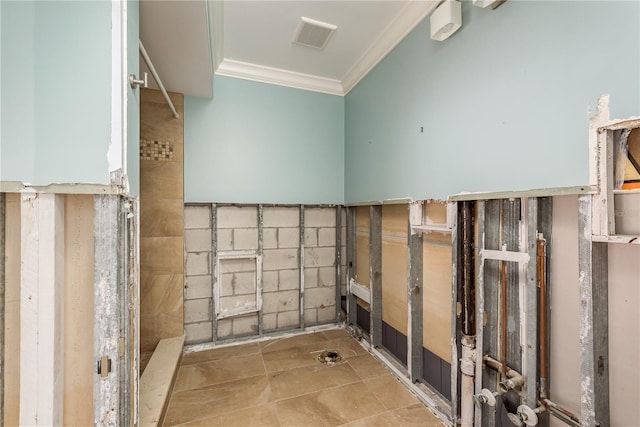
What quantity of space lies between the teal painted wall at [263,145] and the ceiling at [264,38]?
6.1 inches

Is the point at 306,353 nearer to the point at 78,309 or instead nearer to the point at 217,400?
the point at 217,400

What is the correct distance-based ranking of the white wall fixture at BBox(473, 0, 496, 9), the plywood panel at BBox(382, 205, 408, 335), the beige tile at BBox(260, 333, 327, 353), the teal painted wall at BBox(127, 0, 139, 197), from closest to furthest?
the teal painted wall at BBox(127, 0, 139, 197), the white wall fixture at BBox(473, 0, 496, 9), the plywood panel at BBox(382, 205, 408, 335), the beige tile at BBox(260, 333, 327, 353)

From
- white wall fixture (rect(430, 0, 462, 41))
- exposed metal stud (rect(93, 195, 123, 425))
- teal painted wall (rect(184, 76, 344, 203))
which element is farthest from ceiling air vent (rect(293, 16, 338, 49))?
exposed metal stud (rect(93, 195, 123, 425))

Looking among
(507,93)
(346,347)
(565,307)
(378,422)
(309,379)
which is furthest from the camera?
(346,347)

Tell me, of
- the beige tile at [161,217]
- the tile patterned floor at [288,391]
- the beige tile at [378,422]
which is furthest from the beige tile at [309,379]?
the beige tile at [161,217]

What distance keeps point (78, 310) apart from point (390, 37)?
8.21 feet

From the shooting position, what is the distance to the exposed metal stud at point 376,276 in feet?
8.03

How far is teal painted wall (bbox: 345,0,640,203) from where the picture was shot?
3.22ft

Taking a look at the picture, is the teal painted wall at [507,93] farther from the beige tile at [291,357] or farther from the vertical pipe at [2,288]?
the vertical pipe at [2,288]

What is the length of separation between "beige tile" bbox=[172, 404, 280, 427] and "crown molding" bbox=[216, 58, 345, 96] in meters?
2.75

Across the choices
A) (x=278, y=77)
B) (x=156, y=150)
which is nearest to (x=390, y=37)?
(x=278, y=77)

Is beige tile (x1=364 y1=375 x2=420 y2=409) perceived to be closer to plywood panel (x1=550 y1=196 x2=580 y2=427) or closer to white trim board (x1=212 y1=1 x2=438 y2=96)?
plywood panel (x1=550 y1=196 x2=580 y2=427)

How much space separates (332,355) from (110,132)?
221 cm

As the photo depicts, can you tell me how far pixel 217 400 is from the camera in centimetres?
183
